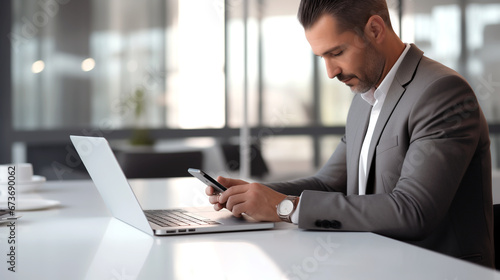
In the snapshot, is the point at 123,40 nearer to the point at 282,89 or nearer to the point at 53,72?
the point at 53,72

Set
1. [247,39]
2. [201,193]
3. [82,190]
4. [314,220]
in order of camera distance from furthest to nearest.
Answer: [247,39] → [82,190] → [201,193] → [314,220]

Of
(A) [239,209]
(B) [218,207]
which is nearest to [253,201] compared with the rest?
(A) [239,209]

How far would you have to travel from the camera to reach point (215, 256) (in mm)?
1145

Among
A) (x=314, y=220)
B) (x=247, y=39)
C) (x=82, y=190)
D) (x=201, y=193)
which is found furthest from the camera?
(x=247, y=39)

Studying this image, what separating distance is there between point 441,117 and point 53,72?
15.5ft

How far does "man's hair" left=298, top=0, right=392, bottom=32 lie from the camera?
5.66ft

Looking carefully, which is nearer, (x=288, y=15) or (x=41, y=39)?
(x=41, y=39)

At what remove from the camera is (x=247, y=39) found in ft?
20.2

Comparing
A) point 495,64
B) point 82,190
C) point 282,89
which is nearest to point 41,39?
point 282,89

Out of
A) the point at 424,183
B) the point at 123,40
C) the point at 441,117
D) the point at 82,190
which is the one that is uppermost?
the point at 123,40

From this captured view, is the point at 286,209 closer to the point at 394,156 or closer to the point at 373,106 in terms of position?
the point at 394,156

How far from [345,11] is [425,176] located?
0.54 m

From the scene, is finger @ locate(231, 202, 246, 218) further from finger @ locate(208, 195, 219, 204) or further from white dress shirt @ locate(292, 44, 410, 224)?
white dress shirt @ locate(292, 44, 410, 224)

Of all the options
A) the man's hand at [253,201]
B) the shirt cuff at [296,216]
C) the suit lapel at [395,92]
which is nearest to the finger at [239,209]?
the man's hand at [253,201]
